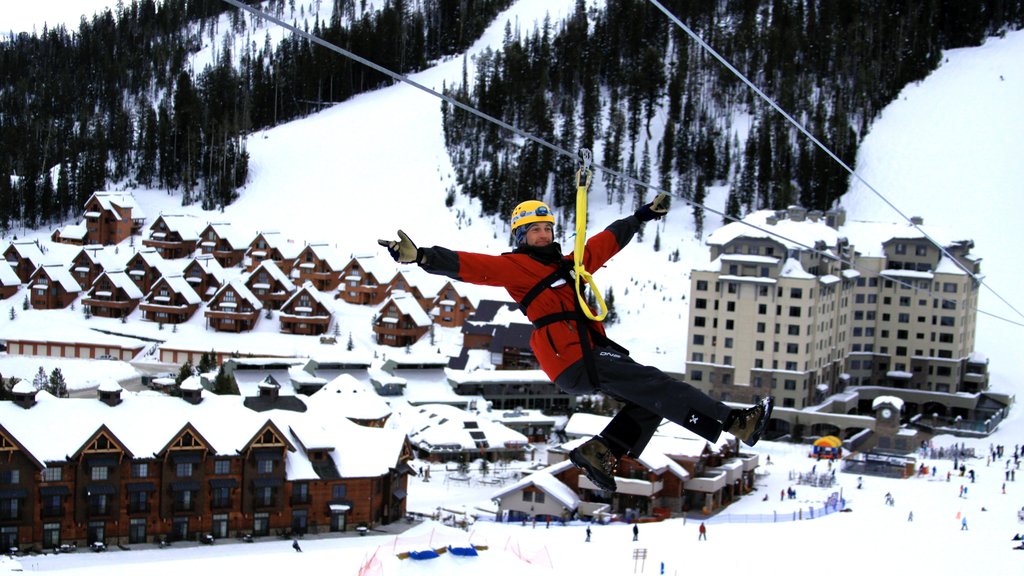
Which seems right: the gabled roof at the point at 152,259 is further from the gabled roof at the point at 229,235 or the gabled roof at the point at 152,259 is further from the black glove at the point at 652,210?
the black glove at the point at 652,210

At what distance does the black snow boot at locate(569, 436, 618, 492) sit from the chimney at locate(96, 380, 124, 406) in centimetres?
1988

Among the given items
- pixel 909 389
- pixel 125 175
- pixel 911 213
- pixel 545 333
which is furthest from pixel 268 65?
pixel 545 333

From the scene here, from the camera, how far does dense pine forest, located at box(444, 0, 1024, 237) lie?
186 ft

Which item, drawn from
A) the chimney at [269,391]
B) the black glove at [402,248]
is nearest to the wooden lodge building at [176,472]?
the chimney at [269,391]

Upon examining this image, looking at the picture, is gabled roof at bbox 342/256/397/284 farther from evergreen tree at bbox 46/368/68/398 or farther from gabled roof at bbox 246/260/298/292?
evergreen tree at bbox 46/368/68/398

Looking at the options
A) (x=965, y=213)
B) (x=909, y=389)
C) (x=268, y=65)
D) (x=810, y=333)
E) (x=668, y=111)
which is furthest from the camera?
(x=268, y=65)

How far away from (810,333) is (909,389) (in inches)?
217

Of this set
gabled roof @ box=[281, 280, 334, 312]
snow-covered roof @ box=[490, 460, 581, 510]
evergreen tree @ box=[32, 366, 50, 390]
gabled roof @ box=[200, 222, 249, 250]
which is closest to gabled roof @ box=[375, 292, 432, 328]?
gabled roof @ box=[281, 280, 334, 312]

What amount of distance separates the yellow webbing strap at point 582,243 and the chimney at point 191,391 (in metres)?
20.5

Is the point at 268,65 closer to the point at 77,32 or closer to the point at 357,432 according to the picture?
the point at 77,32

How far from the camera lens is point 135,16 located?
89.4 metres

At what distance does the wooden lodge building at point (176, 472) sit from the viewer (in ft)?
78.9

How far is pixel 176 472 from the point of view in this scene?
25.1 metres

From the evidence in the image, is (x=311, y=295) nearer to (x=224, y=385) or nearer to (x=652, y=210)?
(x=224, y=385)
